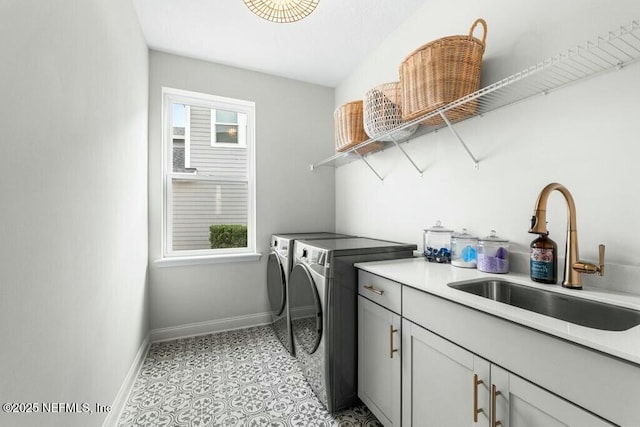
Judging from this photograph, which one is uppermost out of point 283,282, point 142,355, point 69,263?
point 69,263

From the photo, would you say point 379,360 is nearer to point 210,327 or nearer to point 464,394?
point 464,394

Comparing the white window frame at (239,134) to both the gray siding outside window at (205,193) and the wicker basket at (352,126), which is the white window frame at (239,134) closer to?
the gray siding outside window at (205,193)

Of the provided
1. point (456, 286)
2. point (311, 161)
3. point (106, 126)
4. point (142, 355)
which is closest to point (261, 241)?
point (311, 161)

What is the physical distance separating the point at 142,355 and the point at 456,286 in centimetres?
235

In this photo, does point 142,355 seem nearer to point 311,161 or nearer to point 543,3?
point 311,161

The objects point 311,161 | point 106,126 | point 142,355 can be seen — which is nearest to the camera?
point 106,126

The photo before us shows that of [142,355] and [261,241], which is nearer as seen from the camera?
[142,355]

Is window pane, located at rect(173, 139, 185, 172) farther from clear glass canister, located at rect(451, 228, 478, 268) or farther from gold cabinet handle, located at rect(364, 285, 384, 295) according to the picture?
→ clear glass canister, located at rect(451, 228, 478, 268)

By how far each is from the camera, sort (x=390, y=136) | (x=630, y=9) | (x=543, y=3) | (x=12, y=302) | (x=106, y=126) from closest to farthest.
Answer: (x=12, y=302), (x=630, y=9), (x=543, y=3), (x=106, y=126), (x=390, y=136)

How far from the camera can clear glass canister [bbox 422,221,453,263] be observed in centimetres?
159

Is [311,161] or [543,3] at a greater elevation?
[543,3]

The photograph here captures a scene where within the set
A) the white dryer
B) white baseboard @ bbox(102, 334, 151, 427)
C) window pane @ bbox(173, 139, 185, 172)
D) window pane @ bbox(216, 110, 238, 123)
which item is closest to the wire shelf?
the white dryer

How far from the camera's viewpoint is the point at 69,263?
1.00 meters

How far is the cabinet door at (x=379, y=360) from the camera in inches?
49.5
